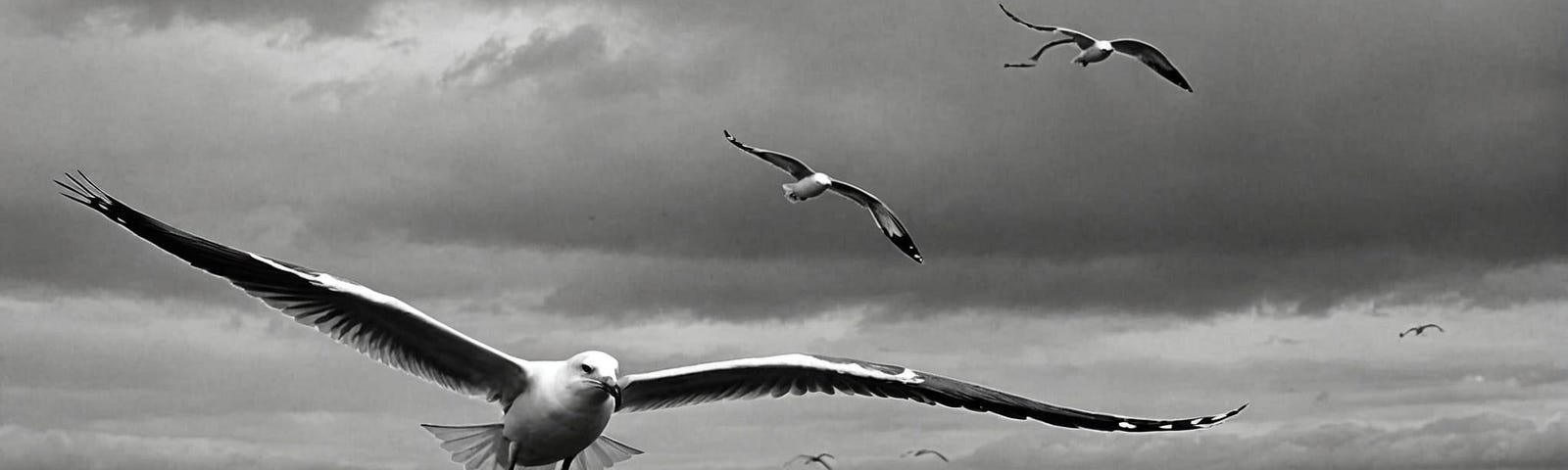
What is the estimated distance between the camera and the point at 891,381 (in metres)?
14.8

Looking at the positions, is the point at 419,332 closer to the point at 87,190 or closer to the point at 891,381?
the point at 87,190

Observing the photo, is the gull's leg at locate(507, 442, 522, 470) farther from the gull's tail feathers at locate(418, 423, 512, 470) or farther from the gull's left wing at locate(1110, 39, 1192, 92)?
the gull's left wing at locate(1110, 39, 1192, 92)

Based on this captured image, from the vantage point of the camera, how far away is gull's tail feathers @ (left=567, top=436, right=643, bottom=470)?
15344 millimetres

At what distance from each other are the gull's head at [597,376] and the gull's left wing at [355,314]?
0.76 m

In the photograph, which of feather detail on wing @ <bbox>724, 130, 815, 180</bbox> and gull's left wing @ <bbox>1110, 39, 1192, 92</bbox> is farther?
gull's left wing @ <bbox>1110, 39, 1192, 92</bbox>

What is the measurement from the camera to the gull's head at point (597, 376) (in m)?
13.6

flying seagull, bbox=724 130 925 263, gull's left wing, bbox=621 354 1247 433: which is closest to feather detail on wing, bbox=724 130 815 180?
flying seagull, bbox=724 130 925 263

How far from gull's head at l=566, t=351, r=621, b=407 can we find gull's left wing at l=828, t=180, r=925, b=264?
624cm

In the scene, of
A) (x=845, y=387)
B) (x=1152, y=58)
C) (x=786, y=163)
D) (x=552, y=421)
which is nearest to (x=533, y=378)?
(x=552, y=421)

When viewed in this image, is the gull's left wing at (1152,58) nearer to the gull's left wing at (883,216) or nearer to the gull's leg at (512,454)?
the gull's left wing at (883,216)

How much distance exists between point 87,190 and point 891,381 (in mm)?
6033

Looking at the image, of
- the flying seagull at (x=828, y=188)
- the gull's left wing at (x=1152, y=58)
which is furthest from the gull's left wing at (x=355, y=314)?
the gull's left wing at (x=1152, y=58)

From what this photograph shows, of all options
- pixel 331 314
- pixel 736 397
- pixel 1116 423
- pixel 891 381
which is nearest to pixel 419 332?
pixel 331 314

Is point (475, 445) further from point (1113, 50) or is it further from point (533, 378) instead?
point (1113, 50)
